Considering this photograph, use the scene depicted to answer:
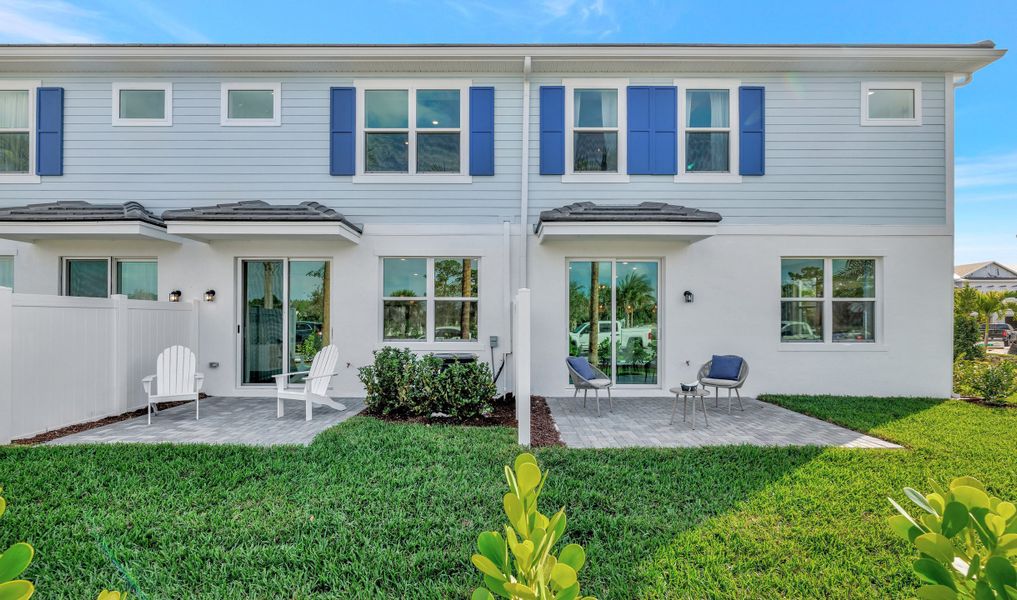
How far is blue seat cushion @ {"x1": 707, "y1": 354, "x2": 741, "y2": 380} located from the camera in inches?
282

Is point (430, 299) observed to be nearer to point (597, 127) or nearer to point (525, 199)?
point (525, 199)

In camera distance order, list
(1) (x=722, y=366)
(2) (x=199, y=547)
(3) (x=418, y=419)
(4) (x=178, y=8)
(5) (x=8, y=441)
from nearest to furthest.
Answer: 1. (2) (x=199, y=547)
2. (5) (x=8, y=441)
3. (3) (x=418, y=419)
4. (1) (x=722, y=366)
5. (4) (x=178, y=8)

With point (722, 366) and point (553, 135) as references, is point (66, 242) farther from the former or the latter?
point (722, 366)

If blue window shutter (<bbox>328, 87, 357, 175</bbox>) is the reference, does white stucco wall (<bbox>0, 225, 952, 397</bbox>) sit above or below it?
below

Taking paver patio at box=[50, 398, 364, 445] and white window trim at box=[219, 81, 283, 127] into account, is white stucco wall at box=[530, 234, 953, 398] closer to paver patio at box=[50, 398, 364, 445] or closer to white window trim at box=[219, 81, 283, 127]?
paver patio at box=[50, 398, 364, 445]

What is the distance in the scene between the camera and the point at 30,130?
8.02m

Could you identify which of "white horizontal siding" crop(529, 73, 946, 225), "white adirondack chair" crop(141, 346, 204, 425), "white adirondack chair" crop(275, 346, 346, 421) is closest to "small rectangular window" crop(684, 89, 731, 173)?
"white horizontal siding" crop(529, 73, 946, 225)

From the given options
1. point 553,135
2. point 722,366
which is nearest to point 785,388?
point 722,366

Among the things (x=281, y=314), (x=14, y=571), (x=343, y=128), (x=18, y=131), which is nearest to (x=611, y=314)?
(x=343, y=128)

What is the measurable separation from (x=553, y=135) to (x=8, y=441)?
814 centimetres

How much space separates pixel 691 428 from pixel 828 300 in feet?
14.0

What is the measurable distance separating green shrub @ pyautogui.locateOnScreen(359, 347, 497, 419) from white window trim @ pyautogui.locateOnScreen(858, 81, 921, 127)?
7.85 meters

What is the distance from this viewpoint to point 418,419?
613 cm

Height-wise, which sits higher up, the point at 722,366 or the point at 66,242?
the point at 66,242
